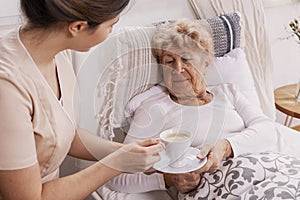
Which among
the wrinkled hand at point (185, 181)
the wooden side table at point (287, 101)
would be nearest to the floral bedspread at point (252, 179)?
the wrinkled hand at point (185, 181)

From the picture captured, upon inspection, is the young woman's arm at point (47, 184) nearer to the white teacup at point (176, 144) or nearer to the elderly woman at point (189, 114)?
the white teacup at point (176, 144)

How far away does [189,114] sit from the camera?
5.36 feet

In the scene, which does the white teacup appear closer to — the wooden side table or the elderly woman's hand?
the elderly woman's hand

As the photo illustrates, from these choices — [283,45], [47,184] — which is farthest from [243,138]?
[283,45]

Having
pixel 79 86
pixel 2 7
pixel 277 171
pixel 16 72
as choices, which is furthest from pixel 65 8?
pixel 277 171

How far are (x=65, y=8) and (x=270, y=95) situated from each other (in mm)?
1418

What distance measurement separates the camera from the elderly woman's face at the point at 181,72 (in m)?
1.65

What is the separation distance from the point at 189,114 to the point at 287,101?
948 millimetres

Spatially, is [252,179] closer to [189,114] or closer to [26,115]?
[189,114]

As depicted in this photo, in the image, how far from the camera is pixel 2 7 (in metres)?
1.65

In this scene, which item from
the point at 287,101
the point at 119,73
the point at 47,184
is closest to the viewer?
the point at 47,184

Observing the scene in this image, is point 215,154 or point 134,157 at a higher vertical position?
point 134,157

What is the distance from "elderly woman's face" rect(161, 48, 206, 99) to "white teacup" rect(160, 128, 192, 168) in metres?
0.27

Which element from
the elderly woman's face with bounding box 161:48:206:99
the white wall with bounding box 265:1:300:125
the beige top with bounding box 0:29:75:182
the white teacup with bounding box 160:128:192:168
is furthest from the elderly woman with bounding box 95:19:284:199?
the white wall with bounding box 265:1:300:125
